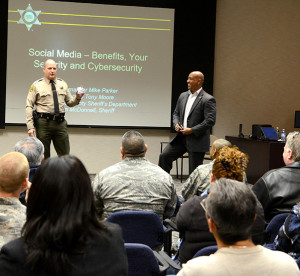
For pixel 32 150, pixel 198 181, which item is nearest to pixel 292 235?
pixel 198 181

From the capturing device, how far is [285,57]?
344 inches

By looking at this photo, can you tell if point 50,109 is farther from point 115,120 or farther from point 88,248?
point 88,248

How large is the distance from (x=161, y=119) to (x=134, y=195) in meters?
5.35

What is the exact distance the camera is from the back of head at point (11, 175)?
7.00 feet

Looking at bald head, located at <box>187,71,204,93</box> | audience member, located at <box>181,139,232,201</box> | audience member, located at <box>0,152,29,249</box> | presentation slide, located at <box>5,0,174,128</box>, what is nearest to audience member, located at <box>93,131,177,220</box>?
audience member, located at <box>181,139,232,201</box>

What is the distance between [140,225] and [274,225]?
75cm

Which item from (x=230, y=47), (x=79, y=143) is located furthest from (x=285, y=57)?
(x=79, y=143)

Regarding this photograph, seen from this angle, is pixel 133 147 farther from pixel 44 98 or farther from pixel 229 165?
pixel 44 98

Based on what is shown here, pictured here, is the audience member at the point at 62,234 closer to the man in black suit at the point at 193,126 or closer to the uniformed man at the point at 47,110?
the man in black suit at the point at 193,126

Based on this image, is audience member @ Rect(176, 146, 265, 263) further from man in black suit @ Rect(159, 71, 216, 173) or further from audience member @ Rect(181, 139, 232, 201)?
man in black suit @ Rect(159, 71, 216, 173)

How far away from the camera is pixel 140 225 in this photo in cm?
266

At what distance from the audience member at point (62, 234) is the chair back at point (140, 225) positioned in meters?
1.11

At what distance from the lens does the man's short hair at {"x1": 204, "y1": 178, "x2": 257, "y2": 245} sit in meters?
1.50

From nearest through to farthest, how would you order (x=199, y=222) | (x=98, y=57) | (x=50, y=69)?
1. (x=199, y=222)
2. (x=50, y=69)
3. (x=98, y=57)
